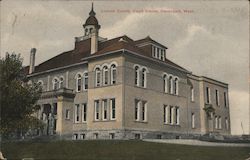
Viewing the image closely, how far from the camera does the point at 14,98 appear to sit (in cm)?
2462

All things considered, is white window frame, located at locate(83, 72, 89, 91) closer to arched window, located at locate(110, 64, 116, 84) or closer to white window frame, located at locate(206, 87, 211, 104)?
arched window, located at locate(110, 64, 116, 84)

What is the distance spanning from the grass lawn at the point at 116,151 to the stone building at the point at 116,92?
22.0 feet

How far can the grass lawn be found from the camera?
19.3 metres

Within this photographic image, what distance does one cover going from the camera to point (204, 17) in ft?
59.5

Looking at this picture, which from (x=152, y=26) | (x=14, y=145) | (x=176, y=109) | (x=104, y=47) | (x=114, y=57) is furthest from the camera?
(x=176, y=109)

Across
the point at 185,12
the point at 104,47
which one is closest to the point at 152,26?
the point at 185,12

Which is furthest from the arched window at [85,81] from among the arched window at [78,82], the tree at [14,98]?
the tree at [14,98]

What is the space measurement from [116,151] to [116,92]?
10.0 meters

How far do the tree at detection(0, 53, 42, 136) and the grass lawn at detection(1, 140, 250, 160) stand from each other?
1.61 meters

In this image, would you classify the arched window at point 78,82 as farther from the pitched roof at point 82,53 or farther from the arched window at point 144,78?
the arched window at point 144,78

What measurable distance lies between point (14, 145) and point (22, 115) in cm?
237

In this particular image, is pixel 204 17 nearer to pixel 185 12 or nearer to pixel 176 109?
pixel 185 12

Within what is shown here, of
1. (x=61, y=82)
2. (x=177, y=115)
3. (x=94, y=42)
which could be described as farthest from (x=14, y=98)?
(x=177, y=115)

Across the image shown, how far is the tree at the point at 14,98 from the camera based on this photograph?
23.7 meters
